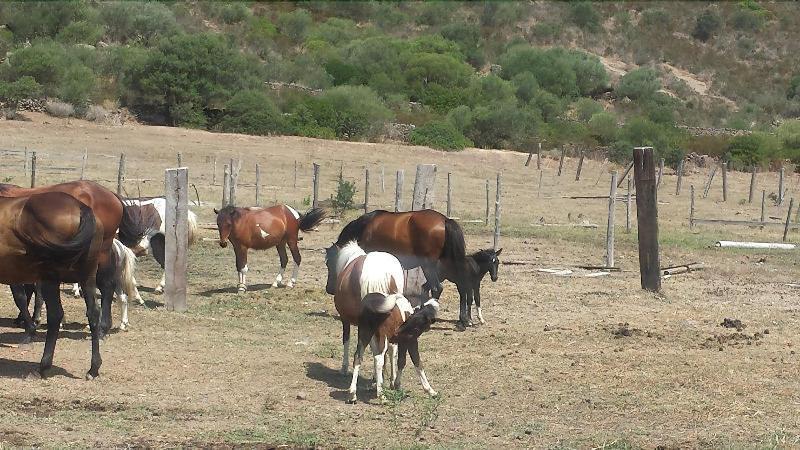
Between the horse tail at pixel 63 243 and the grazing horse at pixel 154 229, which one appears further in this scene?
the grazing horse at pixel 154 229

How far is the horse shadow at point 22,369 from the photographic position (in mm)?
11727

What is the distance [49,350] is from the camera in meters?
11.7

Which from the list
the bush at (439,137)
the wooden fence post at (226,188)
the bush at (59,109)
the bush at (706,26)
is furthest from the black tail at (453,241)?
the bush at (706,26)

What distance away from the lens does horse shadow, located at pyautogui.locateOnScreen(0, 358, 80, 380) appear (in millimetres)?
11727

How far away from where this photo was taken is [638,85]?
7394 centimetres

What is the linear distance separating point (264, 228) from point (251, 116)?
88.3ft

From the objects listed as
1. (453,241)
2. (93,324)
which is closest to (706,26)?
(453,241)

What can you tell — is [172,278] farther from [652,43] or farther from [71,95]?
[652,43]

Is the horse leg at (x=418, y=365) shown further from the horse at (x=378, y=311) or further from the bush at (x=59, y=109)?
the bush at (x=59, y=109)

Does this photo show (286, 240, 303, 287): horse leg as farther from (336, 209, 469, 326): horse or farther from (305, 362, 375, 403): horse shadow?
(305, 362, 375, 403): horse shadow

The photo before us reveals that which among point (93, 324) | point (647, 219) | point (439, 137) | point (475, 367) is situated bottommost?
point (475, 367)

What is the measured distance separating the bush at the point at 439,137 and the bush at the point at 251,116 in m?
5.56

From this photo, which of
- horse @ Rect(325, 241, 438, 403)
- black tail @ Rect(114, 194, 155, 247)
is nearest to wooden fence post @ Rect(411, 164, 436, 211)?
black tail @ Rect(114, 194, 155, 247)

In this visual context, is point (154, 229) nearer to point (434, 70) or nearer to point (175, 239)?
point (175, 239)
